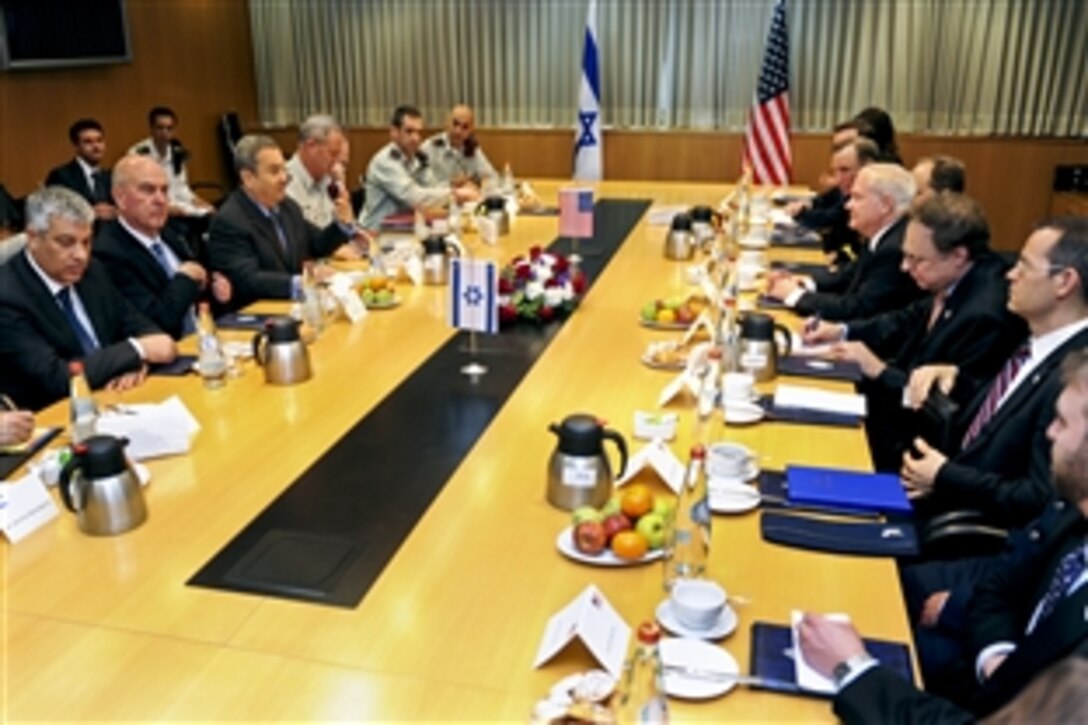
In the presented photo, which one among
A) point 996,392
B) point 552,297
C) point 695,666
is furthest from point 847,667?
point 552,297

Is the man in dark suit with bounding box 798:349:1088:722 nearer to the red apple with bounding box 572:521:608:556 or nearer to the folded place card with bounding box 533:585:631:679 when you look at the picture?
the folded place card with bounding box 533:585:631:679

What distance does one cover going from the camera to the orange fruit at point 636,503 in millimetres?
1768

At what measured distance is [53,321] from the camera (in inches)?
110

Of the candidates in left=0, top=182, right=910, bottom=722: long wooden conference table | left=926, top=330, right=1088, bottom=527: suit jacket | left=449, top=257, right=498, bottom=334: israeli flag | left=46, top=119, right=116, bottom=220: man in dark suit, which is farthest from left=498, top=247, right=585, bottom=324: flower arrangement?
left=46, top=119, right=116, bottom=220: man in dark suit

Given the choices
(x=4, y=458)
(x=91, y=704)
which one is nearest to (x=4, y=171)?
(x=4, y=458)

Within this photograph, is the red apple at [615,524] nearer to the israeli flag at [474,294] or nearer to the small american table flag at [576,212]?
the israeli flag at [474,294]

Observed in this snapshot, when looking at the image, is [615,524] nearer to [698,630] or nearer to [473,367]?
[698,630]

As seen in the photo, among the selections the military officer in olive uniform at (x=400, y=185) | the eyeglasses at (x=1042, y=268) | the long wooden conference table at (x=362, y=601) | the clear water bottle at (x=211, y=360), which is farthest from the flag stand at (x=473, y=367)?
the military officer in olive uniform at (x=400, y=185)

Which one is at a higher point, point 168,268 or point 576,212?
point 576,212

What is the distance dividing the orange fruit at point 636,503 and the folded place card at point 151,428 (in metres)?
1.10

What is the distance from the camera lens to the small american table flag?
409 centimetres

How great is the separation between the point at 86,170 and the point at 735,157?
15.6ft

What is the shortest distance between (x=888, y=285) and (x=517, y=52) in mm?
4848

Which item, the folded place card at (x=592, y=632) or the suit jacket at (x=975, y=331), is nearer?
the folded place card at (x=592, y=632)
